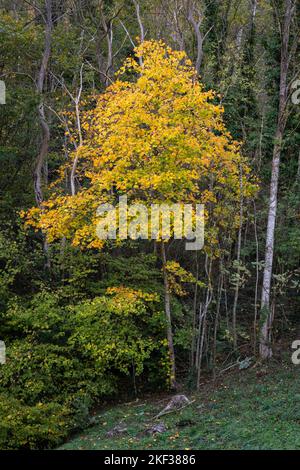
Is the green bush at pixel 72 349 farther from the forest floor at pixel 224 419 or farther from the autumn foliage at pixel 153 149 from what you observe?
the autumn foliage at pixel 153 149

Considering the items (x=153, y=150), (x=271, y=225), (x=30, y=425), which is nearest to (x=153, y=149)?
(x=153, y=150)

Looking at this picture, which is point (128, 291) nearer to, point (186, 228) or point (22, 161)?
point (186, 228)

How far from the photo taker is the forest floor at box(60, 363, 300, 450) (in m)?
8.96

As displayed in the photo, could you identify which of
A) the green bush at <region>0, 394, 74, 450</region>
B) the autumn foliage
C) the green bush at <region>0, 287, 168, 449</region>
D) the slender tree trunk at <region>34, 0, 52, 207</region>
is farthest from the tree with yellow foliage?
the green bush at <region>0, 394, 74, 450</region>

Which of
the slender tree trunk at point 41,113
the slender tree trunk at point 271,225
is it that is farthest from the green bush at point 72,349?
the slender tree trunk at point 41,113

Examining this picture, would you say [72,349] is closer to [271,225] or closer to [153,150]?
[153,150]

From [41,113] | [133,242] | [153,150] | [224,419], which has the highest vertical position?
[41,113]

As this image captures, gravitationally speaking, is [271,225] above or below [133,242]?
above

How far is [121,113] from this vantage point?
42.5ft

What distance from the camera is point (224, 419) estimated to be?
1011 cm

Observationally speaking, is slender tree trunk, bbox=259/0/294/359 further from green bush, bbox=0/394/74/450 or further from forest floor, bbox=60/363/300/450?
green bush, bbox=0/394/74/450

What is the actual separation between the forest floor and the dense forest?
2.18 feet

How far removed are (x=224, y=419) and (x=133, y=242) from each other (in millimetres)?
6059
